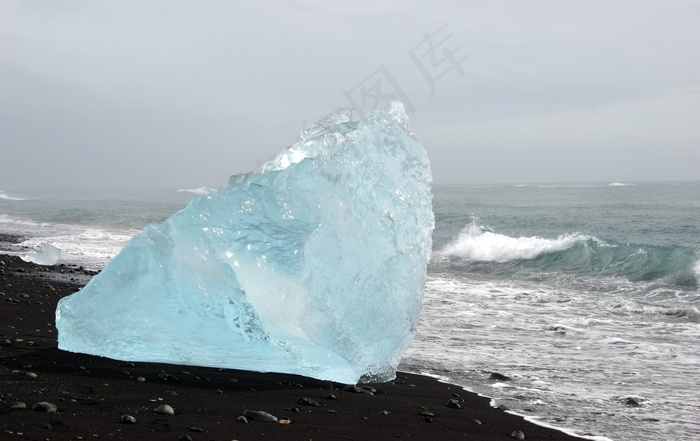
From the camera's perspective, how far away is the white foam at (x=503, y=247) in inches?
657

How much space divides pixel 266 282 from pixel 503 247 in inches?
528

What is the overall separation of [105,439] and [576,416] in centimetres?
331

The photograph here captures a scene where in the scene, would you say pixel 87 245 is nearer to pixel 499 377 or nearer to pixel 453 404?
pixel 499 377

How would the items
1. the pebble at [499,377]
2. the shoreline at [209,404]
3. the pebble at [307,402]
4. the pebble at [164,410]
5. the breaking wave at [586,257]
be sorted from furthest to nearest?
the breaking wave at [586,257] < the pebble at [499,377] < the pebble at [307,402] < the pebble at [164,410] < the shoreline at [209,404]

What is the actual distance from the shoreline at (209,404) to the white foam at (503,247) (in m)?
11.7

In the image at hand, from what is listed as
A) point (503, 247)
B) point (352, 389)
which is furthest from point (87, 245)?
point (352, 389)

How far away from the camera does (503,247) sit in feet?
56.7

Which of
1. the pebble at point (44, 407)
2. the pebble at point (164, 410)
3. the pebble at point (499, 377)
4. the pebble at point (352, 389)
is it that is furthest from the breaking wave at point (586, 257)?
the pebble at point (44, 407)

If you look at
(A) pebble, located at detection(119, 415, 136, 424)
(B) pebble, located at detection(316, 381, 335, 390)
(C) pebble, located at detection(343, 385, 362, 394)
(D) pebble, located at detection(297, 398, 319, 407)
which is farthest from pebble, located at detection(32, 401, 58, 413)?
(C) pebble, located at detection(343, 385, 362, 394)

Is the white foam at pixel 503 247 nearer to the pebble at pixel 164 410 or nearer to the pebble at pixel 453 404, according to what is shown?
the pebble at pixel 453 404

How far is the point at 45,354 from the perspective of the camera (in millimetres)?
4898

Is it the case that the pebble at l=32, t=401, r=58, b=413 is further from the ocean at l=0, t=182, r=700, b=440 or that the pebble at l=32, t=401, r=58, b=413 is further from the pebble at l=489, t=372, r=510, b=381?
the pebble at l=489, t=372, r=510, b=381

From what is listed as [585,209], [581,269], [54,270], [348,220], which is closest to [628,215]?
[585,209]

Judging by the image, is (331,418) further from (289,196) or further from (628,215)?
(628,215)
